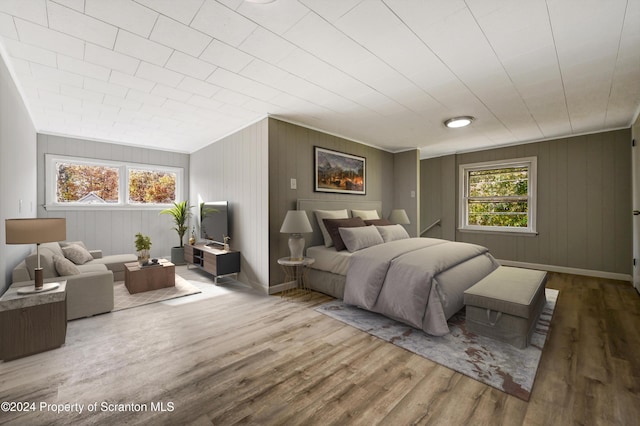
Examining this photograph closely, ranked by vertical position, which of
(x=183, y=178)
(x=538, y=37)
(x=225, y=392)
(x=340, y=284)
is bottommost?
(x=225, y=392)

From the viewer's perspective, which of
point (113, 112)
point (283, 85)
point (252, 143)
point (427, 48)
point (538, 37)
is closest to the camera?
point (538, 37)

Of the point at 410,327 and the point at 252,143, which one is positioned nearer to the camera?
the point at 410,327

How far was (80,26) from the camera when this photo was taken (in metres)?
1.93

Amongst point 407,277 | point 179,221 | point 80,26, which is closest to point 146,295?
point 179,221

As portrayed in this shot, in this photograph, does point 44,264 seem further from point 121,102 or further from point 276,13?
point 276,13

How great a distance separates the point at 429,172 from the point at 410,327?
4.75 meters

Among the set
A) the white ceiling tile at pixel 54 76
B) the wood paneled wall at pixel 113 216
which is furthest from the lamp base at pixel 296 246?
the wood paneled wall at pixel 113 216

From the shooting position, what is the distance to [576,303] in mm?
3275

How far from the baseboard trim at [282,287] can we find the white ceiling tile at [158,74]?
2.70m

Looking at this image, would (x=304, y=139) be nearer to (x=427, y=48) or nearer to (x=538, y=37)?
(x=427, y=48)

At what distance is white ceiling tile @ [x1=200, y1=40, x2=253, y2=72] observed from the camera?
2176 mm

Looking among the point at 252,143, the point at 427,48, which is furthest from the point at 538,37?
the point at 252,143

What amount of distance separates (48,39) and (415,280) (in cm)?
360

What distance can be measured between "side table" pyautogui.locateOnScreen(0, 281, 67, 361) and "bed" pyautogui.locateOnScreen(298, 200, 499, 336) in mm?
2640
